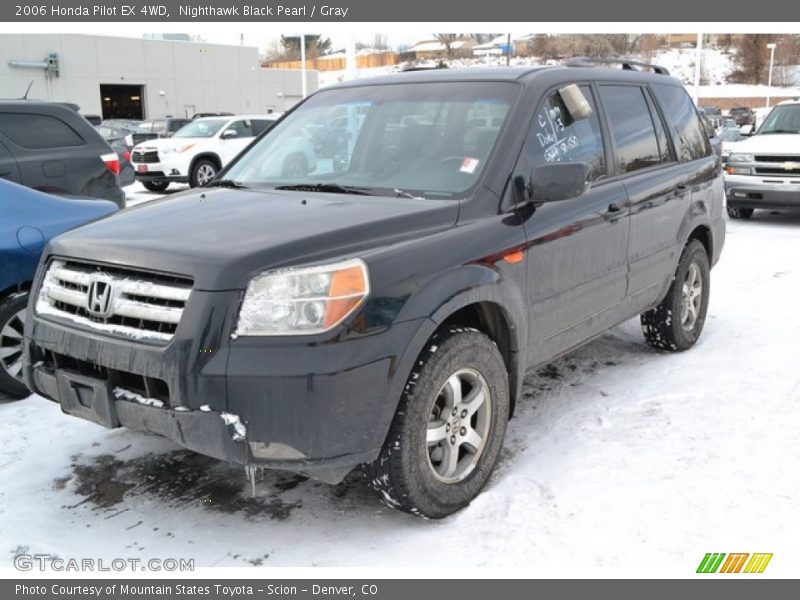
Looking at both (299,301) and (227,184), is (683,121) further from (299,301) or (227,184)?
(299,301)

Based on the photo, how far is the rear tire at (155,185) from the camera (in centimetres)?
1765

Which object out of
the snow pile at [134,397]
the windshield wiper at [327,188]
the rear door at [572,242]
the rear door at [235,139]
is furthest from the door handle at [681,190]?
the rear door at [235,139]

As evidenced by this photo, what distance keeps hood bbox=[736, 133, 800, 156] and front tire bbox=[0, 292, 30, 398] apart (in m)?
10.5

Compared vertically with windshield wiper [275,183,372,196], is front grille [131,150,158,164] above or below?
below

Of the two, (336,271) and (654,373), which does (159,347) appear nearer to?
(336,271)

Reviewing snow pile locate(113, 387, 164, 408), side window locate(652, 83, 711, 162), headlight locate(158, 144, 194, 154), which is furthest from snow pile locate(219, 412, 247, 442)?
headlight locate(158, 144, 194, 154)

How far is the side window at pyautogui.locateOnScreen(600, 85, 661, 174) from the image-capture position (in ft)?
15.2

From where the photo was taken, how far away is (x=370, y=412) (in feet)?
9.48

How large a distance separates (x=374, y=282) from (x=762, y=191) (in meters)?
10.3

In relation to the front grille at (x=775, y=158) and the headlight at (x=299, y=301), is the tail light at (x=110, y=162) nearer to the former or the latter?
the headlight at (x=299, y=301)

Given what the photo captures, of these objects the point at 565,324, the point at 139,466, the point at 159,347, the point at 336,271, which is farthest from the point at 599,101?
the point at 139,466

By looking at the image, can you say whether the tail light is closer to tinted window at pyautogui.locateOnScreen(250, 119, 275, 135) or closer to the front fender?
the front fender

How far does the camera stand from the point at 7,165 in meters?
7.25

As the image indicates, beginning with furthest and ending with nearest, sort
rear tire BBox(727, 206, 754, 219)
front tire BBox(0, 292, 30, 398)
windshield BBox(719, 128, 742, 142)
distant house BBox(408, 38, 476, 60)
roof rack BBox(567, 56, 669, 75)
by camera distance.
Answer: distant house BBox(408, 38, 476, 60), windshield BBox(719, 128, 742, 142), rear tire BBox(727, 206, 754, 219), roof rack BBox(567, 56, 669, 75), front tire BBox(0, 292, 30, 398)
